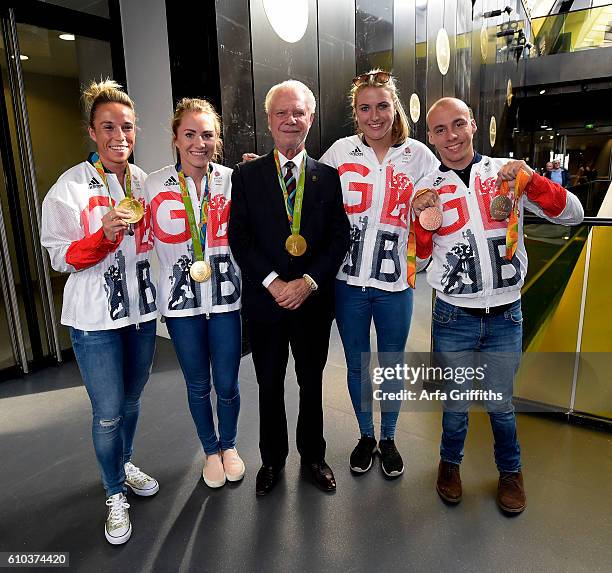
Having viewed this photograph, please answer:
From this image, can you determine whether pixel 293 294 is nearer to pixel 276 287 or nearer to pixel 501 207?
pixel 276 287

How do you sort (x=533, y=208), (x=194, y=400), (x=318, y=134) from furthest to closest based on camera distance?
(x=318, y=134)
(x=194, y=400)
(x=533, y=208)

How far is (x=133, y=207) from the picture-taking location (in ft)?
6.15

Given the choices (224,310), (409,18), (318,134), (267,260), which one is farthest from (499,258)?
(409,18)

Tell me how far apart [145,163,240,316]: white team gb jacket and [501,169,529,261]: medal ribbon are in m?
1.19

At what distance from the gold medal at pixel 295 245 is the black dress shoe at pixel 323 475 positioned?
1.10m

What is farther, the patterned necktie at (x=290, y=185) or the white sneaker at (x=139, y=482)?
the white sneaker at (x=139, y=482)

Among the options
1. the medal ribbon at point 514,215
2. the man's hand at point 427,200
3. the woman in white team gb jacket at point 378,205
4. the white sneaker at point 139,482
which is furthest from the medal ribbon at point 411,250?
the white sneaker at point 139,482

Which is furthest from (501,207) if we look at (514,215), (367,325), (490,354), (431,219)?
(367,325)

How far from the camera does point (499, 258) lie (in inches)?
79.6

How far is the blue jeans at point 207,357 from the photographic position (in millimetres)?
2193

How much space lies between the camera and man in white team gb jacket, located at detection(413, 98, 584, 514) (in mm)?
1974

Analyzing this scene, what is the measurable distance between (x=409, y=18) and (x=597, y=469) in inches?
258

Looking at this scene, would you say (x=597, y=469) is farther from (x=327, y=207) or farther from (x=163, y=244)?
(x=163, y=244)

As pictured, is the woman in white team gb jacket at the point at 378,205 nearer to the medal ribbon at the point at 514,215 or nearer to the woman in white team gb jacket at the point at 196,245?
the medal ribbon at the point at 514,215
